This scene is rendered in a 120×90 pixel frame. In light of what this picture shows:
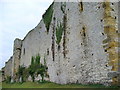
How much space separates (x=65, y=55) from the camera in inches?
661

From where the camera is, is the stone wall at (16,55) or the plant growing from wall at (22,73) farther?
the stone wall at (16,55)

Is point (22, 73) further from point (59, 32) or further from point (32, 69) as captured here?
point (59, 32)

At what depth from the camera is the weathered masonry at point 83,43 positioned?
13.1m

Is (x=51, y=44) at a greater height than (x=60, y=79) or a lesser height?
greater

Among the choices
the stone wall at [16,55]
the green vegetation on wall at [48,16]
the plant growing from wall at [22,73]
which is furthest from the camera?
the stone wall at [16,55]

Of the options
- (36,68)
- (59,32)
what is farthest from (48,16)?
(36,68)

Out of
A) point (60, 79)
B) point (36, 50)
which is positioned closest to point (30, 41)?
point (36, 50)

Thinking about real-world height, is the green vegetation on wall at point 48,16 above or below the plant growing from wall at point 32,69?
above

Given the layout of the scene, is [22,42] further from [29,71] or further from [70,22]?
[70,22]

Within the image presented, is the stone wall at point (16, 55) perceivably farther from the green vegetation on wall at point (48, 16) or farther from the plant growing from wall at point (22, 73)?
the green vegetation on wall at point (48, 16)

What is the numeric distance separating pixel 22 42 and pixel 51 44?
12040mm

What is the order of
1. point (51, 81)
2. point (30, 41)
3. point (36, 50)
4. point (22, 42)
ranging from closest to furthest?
point (51, 81) < point (36, 50) < point (30, 41) < point (22, 42)

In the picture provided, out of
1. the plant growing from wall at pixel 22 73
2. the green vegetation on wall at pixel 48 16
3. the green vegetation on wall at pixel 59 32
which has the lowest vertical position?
the plant growing from wall at pixel 22 73

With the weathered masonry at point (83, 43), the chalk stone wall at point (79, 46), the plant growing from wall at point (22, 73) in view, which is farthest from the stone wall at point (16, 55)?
the chalk stone wall at point (79, 46)
